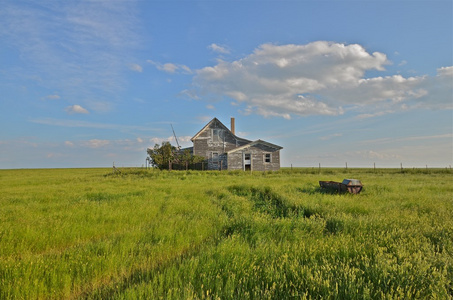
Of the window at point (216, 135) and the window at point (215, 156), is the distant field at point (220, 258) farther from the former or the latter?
the window at point (216, 135)

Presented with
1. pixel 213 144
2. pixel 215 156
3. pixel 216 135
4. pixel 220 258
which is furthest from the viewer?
pixel 216 135

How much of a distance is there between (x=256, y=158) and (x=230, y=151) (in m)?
4.30

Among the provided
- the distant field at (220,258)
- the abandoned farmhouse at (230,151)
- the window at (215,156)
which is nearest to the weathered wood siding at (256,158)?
the abandoned farmhouse at (230,151)

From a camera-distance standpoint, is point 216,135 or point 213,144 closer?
point 213,144

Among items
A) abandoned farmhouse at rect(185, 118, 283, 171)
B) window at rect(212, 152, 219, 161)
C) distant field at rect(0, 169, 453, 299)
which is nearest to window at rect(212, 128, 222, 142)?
abandoned farmhouse at rect(185, 118, 283, 171)

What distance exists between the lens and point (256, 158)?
119ft

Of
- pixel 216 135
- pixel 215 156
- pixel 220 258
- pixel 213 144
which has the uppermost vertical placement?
pixel 216 135

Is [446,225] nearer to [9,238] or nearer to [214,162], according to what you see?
[9,238]

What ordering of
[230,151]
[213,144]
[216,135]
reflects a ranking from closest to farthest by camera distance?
[230,151] < [213,144] < [216,135]

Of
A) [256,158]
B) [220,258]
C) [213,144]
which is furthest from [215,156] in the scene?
[220,258]

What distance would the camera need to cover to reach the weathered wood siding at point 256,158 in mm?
35719

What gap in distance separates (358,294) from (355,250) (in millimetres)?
1510

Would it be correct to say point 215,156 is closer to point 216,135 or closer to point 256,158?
point 216,135

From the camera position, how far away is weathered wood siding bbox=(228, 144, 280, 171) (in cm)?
3572
